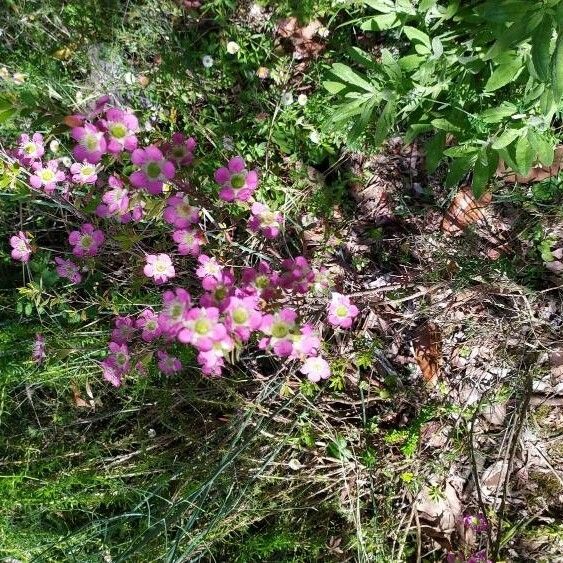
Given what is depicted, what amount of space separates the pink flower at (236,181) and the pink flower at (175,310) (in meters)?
0.44

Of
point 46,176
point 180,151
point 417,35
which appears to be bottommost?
point 46,176

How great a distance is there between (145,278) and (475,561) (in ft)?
6.01

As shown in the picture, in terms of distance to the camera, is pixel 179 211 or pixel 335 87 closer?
pixel 179 211

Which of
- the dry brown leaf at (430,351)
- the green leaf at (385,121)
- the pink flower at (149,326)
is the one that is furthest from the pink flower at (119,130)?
the dry brown leaf at (430,351)

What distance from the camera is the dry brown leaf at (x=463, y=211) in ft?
8.74

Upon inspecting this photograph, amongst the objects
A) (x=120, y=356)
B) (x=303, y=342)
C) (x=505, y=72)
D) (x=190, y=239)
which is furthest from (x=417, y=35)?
(x=120, y=356)

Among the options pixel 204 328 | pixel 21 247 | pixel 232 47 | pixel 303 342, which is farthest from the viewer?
pixel 232 47

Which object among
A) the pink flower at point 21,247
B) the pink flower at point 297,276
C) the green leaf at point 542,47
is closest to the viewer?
the green leaf at point 542,47

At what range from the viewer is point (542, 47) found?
1574 millimetres

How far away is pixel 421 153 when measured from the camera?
2.78m

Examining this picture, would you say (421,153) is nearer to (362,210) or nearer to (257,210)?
(362,210)

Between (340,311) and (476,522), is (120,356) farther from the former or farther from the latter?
(476,522)

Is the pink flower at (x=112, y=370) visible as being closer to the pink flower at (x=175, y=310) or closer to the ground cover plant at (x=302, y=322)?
the ground cover plant at (x=302, y=322)

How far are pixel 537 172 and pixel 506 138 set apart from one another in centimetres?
68
